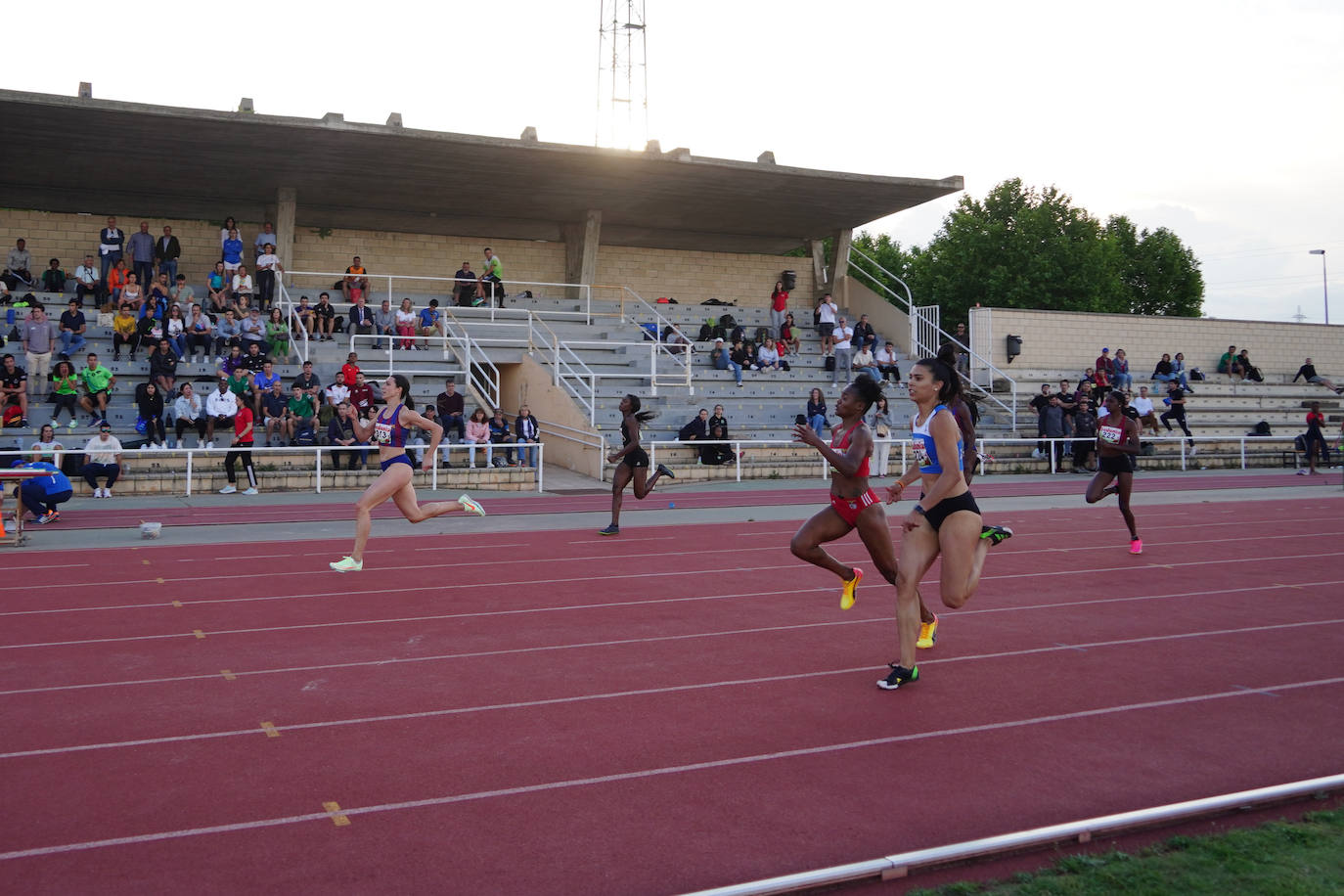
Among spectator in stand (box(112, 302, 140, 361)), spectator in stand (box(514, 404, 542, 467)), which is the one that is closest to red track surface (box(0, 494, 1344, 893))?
spectator in stand (box(514, 404, 542, 467))

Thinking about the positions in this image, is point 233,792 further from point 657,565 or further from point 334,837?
point 657,565

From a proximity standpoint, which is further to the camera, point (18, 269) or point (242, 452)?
point (18, 269)

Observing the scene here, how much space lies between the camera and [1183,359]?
3622 cm

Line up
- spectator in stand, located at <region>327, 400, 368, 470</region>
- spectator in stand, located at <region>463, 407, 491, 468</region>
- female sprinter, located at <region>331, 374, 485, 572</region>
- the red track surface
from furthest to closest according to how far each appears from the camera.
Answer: spectator in stand, located at <region>463, 407, 491, 468</region>
spectator in stand, located at <region>327, 400, 368, 470</region>
female sprinter, located at <region>331, 374, 485, 572</region>
the red track surface

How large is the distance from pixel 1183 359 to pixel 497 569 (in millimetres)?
30768

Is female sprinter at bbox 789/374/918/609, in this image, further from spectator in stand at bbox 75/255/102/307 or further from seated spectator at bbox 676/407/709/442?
spectator in stand at bbox 75/255/102/307

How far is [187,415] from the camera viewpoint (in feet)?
68.1

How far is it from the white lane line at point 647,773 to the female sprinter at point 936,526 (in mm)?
830

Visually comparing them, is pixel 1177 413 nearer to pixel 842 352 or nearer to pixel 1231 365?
pixel 1231 365

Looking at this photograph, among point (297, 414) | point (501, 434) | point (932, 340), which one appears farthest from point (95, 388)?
point (932, 340)

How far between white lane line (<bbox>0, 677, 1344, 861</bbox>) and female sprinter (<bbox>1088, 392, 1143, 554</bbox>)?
586cm

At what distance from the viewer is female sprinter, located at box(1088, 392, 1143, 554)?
505 inches

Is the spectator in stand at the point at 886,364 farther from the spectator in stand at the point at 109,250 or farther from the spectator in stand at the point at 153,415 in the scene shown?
the spectator in stand at the point at 109,250

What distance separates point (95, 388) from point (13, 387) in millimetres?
1378
